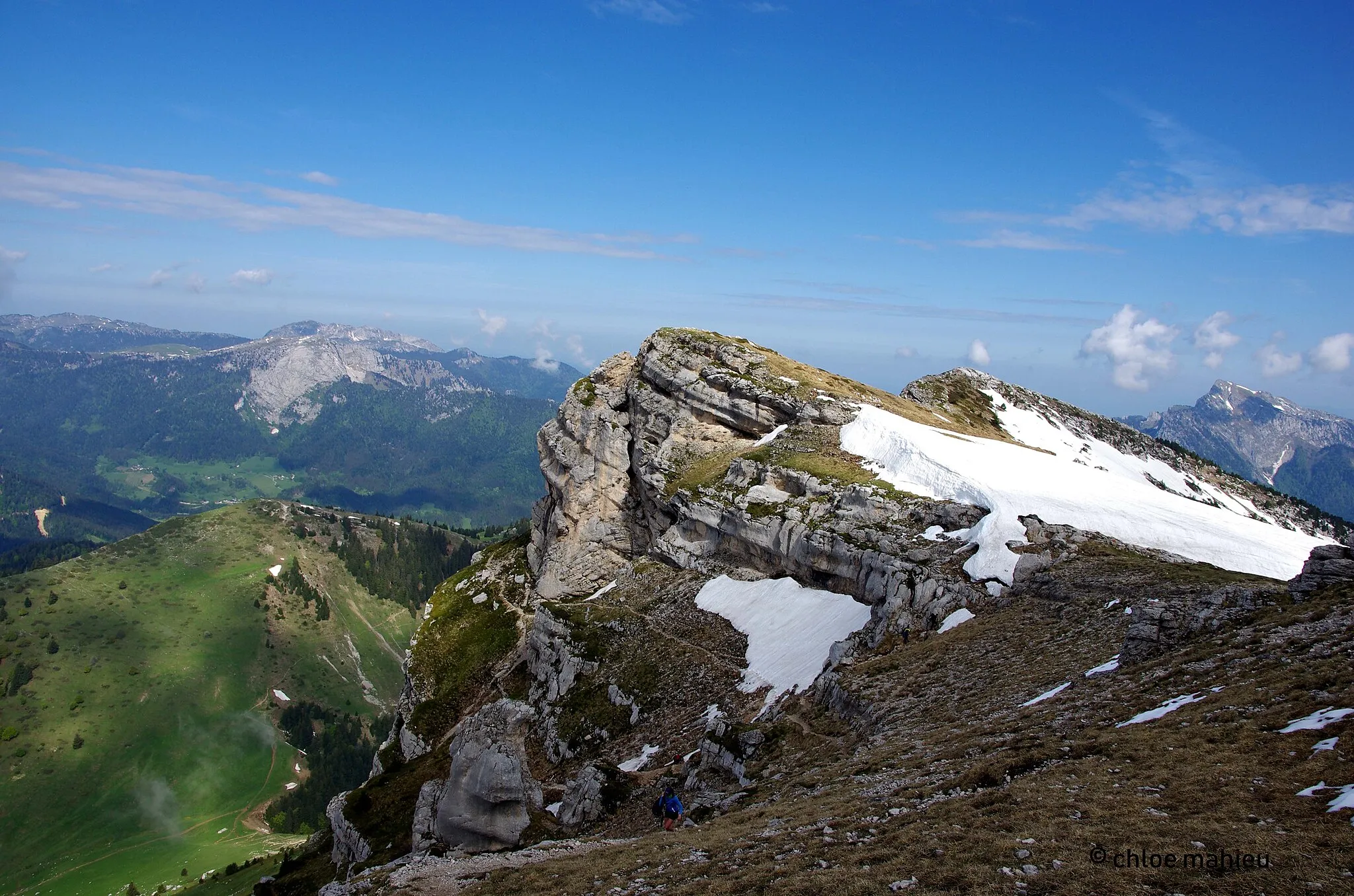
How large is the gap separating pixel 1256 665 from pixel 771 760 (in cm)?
1883

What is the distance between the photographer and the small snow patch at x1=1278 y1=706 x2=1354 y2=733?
18.0 m

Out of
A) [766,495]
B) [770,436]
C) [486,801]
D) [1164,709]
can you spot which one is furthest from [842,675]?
[770,436]

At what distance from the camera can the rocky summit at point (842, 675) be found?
16953 mm

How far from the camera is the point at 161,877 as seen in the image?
449 feet

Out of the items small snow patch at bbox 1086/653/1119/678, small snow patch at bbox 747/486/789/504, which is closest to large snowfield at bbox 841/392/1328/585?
small snow patch at bbox 747/486/789/504

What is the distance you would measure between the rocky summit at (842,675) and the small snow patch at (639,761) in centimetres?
30

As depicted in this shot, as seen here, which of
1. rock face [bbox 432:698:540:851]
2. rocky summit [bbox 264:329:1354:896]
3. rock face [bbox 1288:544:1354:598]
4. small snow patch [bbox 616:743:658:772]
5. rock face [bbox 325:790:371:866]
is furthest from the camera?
rock face [bbox 325:790:371:866]

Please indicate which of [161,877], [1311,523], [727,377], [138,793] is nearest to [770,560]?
[727,377]

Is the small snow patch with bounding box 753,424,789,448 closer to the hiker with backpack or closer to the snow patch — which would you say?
the hiker with backpack

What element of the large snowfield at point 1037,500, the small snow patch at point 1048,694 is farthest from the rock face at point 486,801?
the large snowfield at point 1037,500

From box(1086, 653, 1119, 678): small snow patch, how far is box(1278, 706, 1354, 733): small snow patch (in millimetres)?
9974

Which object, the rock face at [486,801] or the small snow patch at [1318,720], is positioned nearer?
the small snow patch at [1318,720]

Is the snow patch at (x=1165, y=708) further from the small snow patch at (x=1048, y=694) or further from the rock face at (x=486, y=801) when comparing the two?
the rock face at (x=486, y=801)

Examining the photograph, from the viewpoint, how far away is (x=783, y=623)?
55.3 meters
